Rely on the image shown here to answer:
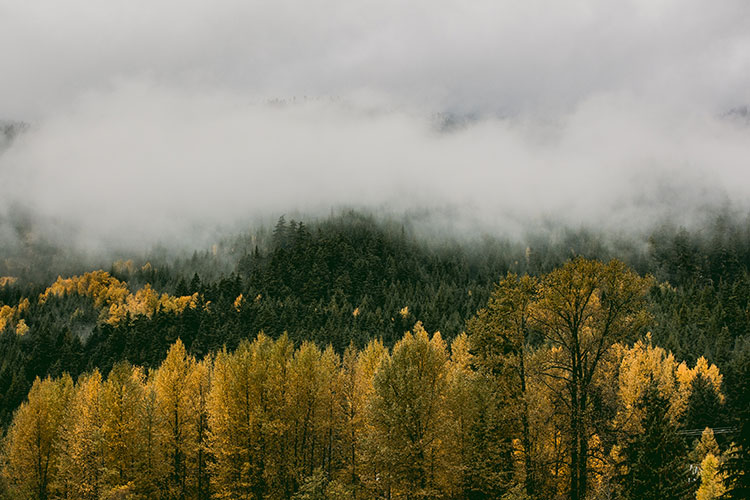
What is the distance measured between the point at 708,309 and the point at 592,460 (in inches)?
4233

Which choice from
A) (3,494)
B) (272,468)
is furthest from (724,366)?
(3,494)

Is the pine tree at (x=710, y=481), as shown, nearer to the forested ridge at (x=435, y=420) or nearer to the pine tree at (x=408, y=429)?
the forested ridge at (x=435, y=420)

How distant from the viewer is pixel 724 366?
7894 cm

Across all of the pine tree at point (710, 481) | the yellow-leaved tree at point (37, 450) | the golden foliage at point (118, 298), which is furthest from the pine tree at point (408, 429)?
the golden foliage at point (118, 298)

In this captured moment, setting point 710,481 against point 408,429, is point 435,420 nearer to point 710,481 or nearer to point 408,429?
point 408,429

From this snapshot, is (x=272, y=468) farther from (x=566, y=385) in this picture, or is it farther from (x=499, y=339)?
(x=566, y=385)

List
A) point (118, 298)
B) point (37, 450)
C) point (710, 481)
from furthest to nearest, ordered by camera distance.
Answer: point (118, 298), point (37, 450), point (710, 481)

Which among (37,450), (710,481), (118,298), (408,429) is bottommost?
(710,481)

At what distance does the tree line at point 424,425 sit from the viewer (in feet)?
77.5

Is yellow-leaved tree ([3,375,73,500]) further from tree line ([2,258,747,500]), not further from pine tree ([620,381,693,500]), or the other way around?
pine tree ([620,381,693,500])

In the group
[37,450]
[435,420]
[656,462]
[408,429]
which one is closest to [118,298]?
[37,450]

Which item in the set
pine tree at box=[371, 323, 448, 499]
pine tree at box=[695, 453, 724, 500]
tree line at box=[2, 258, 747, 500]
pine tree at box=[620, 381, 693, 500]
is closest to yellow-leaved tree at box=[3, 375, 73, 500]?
tree line at box=[2, 258, 747, 500]

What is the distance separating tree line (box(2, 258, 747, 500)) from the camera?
2362cm

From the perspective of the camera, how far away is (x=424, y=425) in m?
28.0
